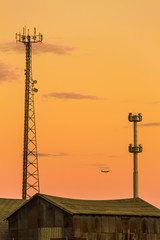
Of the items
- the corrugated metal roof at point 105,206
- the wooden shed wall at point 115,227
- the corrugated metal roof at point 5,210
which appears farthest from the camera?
the corrugated metal roof at point 5,210

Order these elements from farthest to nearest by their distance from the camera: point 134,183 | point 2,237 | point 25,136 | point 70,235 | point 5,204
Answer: point 134,183 → point 25,136 → point 5,204 → point 2,237 → point 70,235

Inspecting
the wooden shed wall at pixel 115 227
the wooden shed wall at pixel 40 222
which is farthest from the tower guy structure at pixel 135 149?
the wooden shed wall at pixel 40 222

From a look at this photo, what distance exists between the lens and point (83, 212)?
248 feet

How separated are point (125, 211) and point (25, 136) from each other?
26795mm

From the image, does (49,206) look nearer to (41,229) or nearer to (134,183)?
(41,229)

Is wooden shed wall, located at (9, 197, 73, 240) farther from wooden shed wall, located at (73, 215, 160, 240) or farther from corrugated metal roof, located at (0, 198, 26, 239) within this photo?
corrugated metal roof, located at (0, 198, 26, 239)

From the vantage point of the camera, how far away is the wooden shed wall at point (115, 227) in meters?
75.6

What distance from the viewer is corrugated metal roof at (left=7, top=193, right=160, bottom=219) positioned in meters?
76.3

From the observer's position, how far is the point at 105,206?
276ft

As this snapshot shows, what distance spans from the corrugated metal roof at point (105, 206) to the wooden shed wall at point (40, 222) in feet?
2.34

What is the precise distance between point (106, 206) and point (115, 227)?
5659 millimetres

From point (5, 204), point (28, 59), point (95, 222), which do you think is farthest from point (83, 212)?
point (28, 59)

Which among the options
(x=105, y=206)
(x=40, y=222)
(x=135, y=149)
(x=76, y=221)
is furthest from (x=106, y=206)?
(x=135, y=149)

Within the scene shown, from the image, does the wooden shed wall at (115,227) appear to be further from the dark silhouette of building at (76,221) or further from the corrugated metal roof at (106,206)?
the corrugated metal roof at (106,206)
